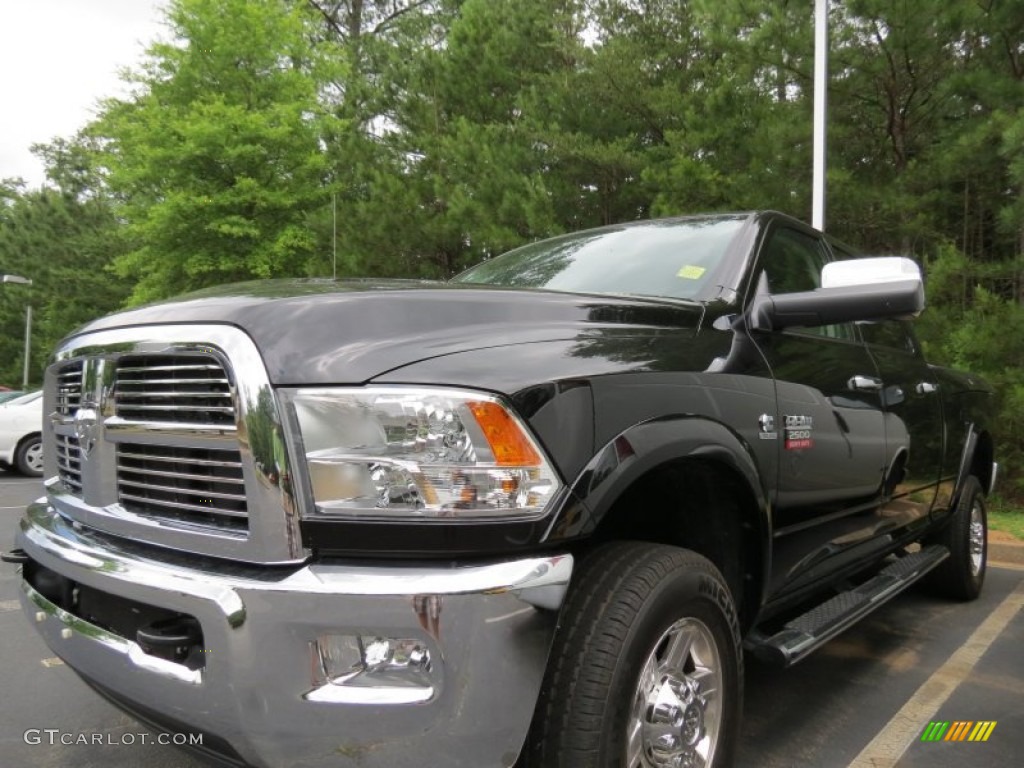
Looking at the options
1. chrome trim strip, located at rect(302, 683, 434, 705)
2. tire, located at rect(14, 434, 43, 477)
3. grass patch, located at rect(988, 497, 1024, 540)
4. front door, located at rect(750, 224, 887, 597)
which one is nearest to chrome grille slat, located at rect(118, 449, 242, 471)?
chrome trim strip, located at rect(302, 683, 434, 705)

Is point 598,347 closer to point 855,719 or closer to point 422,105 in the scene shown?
point 855,719

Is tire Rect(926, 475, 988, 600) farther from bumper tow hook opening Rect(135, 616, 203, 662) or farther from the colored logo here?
bumper tow hook opening Rect(135, 616, 203, 662)

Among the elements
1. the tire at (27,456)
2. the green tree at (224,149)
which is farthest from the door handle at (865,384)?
the green tree at (224,149)

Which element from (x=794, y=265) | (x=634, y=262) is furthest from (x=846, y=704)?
(x=634, y=262)

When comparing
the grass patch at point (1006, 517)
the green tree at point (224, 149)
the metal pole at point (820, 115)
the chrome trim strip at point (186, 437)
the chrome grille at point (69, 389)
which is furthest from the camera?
the green tree at point (224, 149)

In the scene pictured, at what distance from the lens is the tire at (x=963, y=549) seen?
4.51 meters

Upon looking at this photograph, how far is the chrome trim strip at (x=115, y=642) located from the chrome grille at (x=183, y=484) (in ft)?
0.96

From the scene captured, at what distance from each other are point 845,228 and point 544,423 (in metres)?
7.93

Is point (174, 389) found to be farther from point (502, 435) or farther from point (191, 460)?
point (502, 435)

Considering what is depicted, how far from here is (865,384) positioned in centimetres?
316

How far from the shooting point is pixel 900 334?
3990 mm

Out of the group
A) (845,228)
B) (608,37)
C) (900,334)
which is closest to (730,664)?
(900,334)

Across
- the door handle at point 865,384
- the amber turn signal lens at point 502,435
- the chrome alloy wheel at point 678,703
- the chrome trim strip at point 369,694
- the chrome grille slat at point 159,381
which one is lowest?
the chrome alloy wheel at point 678,703

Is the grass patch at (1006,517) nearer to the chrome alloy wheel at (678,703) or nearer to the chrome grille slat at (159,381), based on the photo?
the chrome alloy wheel at (678,703)
